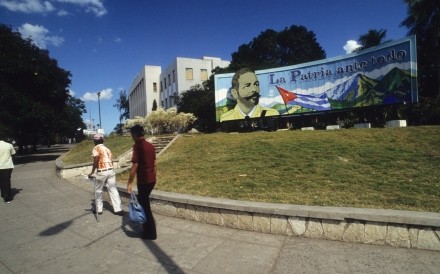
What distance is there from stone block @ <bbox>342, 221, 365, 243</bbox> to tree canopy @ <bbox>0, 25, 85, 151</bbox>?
18318 millimetres

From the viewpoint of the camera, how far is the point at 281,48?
51.2m

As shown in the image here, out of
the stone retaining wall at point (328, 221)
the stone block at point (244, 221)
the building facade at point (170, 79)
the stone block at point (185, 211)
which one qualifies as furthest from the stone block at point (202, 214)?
the building facade at point (170, 79)

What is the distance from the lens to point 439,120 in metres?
14.6

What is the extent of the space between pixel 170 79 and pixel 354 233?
4814cm

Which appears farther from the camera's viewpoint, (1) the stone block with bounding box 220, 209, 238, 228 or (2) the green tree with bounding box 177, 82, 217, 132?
(2) the green tree with bounding box 177, 82, 217, 132

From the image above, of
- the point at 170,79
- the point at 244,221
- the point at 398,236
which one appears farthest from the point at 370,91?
the point at 170,79

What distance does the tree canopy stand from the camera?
17.7 meters

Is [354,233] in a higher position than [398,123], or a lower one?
lower

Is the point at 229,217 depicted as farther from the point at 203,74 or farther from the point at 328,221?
the point at 203,74

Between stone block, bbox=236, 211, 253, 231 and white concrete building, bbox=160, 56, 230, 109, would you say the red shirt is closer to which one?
stone block, bbox=236, 211, 253, 231

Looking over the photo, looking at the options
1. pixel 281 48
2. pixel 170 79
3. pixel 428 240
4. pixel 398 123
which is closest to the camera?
pixel 428 240

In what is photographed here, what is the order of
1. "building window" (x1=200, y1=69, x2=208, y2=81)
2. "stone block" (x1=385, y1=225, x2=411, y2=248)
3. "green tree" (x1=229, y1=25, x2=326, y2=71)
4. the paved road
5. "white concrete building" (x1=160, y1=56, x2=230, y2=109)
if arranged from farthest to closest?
"green tree" (x1=229, y1=25, x2=326, y2=71) < "building window" (x1=200, y1=69, x2=208, y2=81) < "white concrete building" (x1=160, y1=56, x2=230, y2=109) < "stone block" (x1=385, y1=225, x2=411, y2=248) < the paved road

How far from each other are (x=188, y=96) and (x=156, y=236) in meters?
37.1

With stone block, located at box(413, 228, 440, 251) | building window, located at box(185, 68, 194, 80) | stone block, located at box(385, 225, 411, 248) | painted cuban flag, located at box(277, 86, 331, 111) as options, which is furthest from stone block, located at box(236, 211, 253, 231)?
building window, located at box(185, 68, 194, 80)
